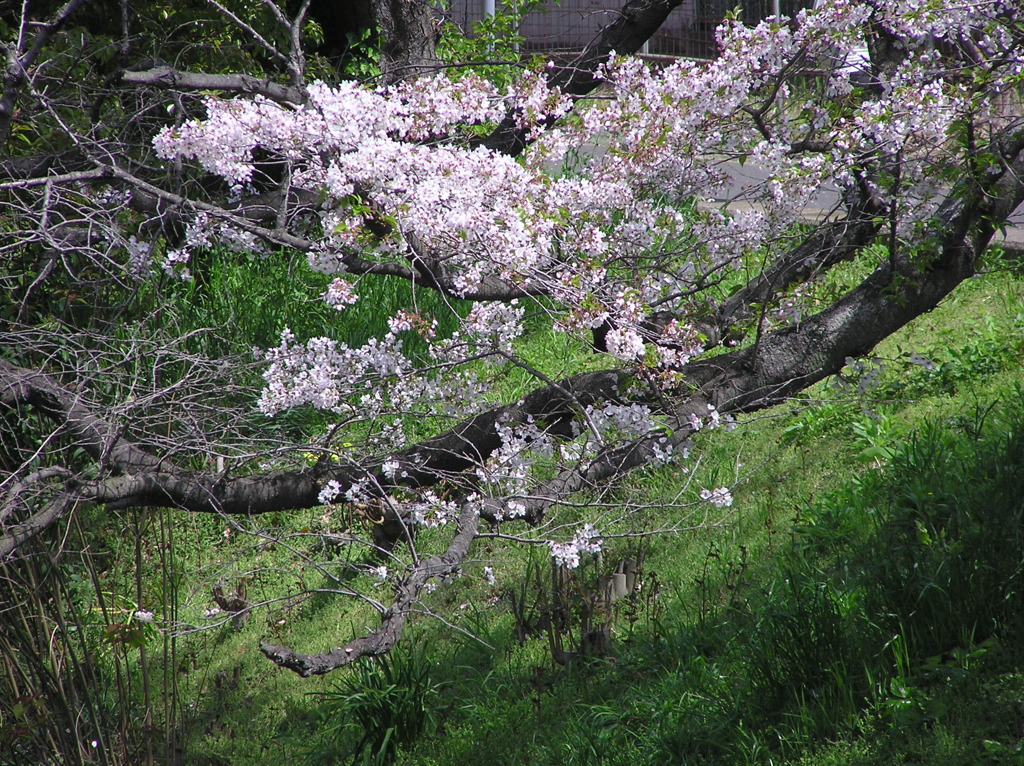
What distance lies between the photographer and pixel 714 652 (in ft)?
11.6

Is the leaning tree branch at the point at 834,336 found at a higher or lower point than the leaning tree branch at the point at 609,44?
lower

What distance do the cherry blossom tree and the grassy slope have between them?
22.9 inches

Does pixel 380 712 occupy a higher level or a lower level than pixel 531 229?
lower

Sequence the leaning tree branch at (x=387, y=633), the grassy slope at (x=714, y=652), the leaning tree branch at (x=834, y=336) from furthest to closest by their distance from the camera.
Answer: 1. the leaning tree branch at (x=834, y=336)
2. the grassy slope at (x=714, y=652)
3. the leaning tree branch at (x=387, y=633)

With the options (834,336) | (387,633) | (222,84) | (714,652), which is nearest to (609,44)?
(834,336)

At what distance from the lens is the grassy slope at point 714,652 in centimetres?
273

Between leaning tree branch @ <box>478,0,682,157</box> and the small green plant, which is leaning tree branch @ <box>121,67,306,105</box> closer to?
leaning tree branch @ <box>478,0,682,157</box>

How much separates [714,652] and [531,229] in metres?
1.94

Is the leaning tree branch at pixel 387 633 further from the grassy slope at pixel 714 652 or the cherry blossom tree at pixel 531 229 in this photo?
the grassy slope at pixel 714 652

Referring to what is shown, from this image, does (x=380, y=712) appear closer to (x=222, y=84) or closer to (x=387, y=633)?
(x=387, y=633)

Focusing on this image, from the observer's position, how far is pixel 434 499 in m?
3.59

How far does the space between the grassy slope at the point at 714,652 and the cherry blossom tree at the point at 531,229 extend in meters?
0.58

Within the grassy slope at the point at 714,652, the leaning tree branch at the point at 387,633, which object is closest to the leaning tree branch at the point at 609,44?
the grassy slope at the point at 714,652

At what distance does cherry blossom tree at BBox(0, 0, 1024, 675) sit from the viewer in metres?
2.95
